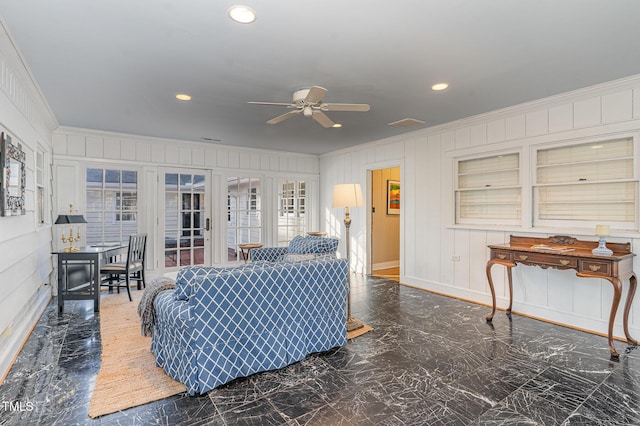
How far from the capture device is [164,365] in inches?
104

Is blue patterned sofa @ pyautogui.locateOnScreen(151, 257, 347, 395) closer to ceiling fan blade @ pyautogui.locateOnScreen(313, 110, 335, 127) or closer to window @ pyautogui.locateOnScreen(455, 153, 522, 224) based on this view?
ceiling fan blade @ pyautogui.locateOnScreen(313, 110, 335, 127)

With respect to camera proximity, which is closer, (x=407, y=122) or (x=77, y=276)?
(x=77, y=276)

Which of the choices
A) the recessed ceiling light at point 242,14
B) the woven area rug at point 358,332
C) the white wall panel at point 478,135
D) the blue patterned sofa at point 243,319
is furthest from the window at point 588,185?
the recessed ceiling light at point 242,14

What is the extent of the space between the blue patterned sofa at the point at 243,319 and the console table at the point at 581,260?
6.78 ft

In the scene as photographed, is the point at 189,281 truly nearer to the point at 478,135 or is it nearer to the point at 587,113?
the point at 478,135

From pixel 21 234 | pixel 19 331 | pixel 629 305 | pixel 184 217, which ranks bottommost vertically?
pixel 19 331

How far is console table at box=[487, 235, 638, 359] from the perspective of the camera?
3.02 meters

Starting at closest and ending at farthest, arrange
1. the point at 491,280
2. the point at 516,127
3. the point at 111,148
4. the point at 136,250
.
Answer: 1. the point at 491,280
2. the point at 516,127
3. the point at 136,250
4. the point at 111,148

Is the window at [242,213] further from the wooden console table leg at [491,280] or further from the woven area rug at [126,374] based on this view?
the wooden console table leg at [491,280]

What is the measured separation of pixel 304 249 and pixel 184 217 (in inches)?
115

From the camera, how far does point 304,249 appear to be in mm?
4477

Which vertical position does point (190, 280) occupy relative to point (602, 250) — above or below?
below

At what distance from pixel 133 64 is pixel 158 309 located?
211 centimetres

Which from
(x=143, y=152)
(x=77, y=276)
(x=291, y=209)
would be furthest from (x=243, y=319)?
(x=291, y=209)
